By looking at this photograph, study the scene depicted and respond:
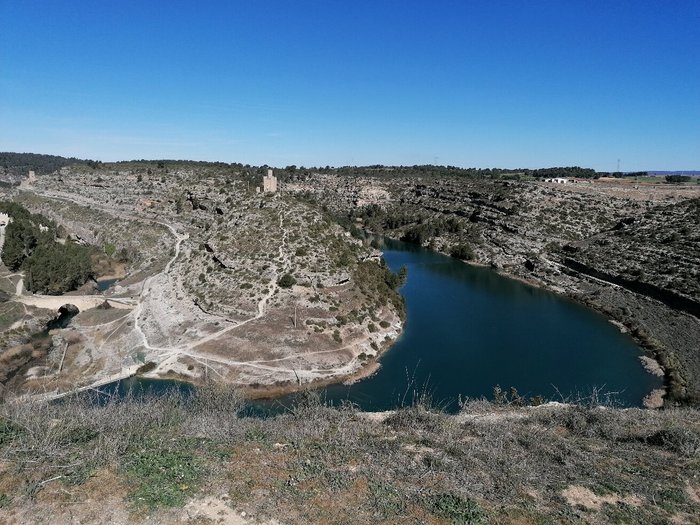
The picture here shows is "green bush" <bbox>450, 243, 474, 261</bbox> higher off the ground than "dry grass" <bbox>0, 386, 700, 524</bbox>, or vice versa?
"dry grass" <bbox>0, 386, 700, 524</bbox>

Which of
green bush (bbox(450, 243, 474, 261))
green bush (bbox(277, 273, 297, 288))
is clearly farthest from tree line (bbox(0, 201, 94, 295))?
green bush (bbox(450, 243, 474, 261))

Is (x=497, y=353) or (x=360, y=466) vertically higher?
(x=360, y=466)

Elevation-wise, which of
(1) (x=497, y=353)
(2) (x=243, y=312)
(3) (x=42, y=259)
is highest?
(3) (x=42, y=259)

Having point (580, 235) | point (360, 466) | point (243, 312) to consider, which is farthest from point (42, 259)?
point (580, 235)

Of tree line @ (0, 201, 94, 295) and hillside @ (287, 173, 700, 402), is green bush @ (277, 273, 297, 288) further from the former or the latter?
hillside @ (287, 173, 700, 402)

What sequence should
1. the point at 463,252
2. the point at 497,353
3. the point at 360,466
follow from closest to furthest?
the point at 360,466 < the point at 497,353 < the point at 463,252

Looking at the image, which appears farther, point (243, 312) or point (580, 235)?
point (580, 235)

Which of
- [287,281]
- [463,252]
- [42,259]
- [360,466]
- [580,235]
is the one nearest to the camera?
[360,466]

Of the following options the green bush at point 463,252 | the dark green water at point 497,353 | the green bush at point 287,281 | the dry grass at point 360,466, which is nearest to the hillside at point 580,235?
the green bush at point 463,252

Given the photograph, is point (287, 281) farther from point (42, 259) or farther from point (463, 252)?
point (463, 252)
